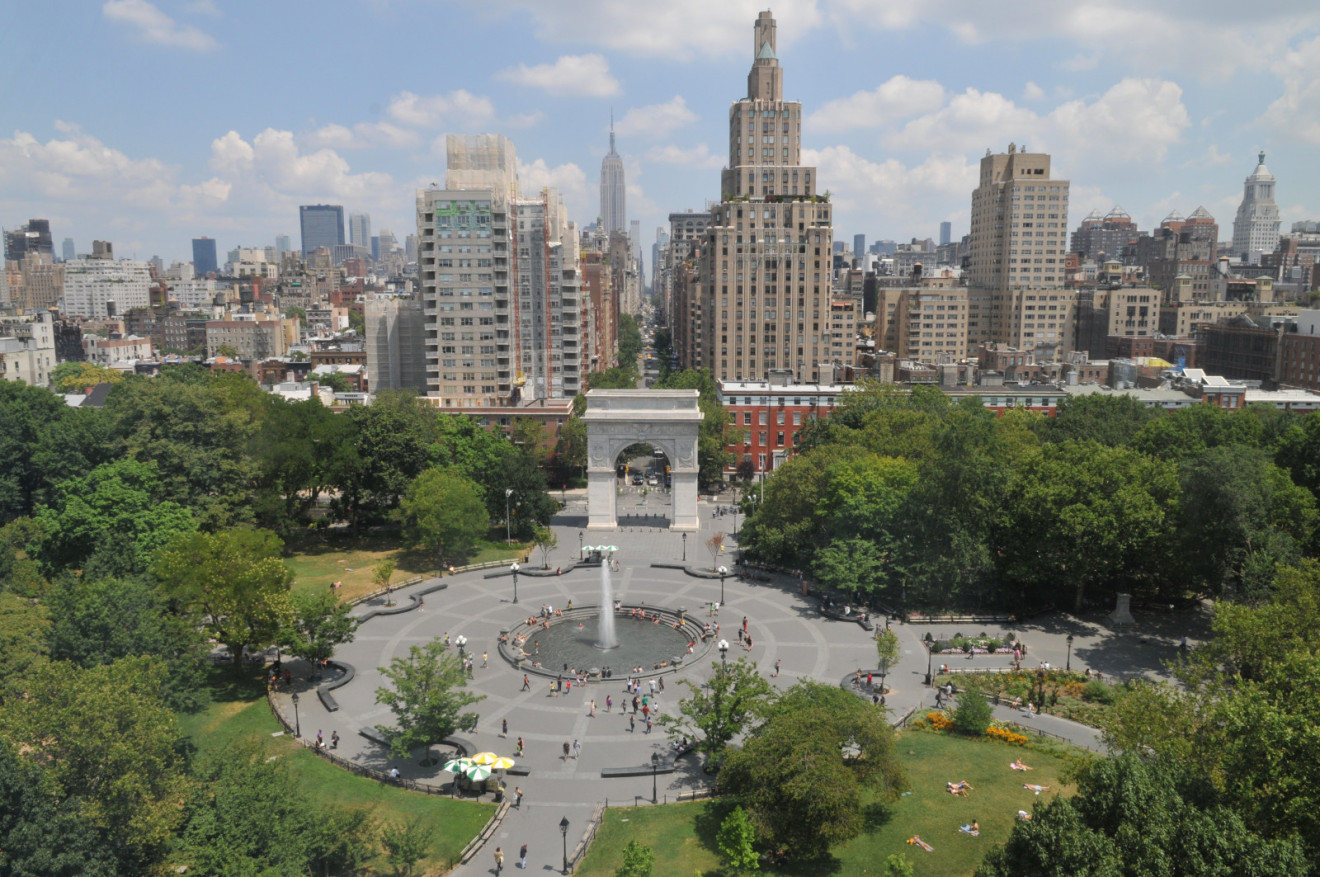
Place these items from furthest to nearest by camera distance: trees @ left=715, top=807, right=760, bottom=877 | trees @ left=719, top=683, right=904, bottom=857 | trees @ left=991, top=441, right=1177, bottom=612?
trees @ left=991, top=441, right=1177, bottom=612 < trees @ left=719, top=683, right=904, bottom=857 < trees @ left=715, top=807, right=760, bottom=877

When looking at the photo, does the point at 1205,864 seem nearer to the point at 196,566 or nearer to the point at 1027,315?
the point at 196,566

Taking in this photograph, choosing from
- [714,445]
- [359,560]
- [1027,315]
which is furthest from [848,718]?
[1027,315]

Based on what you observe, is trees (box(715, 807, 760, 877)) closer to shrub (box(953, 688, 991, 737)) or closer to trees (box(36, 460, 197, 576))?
shrub (box(953, 688, 991, 737))

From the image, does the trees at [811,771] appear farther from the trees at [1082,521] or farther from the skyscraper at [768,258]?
the skyscraper at [768,258]

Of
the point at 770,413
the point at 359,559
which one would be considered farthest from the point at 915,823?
the point at 770,413

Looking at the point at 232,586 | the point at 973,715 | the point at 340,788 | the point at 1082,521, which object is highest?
the point at 1082,521

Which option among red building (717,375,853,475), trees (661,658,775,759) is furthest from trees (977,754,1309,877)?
red building (717,375,853,475)

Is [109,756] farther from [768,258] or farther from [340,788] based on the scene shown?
[768,258]
